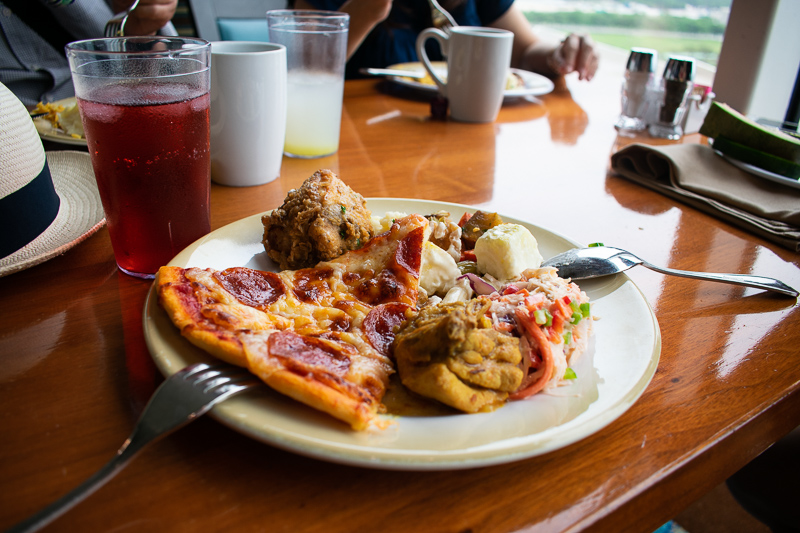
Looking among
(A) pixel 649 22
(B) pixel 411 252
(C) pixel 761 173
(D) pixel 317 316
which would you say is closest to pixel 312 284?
(D) pixel 317 316

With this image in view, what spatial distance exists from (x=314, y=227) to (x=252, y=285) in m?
0.20

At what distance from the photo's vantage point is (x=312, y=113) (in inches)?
78.1

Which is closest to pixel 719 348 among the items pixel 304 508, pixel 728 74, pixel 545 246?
pixel 545 246

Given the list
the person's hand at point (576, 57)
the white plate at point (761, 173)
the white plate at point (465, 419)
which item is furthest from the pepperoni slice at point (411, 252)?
the person's hand at point (576, 57)

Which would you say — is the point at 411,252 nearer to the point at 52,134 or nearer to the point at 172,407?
the point at 172,407

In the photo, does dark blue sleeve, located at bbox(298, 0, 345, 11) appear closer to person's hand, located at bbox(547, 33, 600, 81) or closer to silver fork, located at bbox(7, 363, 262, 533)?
person's hand, located at bbox(547, 33, 600, 81)

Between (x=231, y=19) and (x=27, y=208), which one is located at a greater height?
(x=231, y=19)

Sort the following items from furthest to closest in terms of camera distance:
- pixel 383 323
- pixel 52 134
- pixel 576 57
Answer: pixel 576 57
pixel 52 134
pixel 383 323

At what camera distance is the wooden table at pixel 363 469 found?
2.22 feet

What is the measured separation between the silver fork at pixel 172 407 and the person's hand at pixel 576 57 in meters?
3.18

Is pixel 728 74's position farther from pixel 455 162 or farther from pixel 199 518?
pixel 199 518

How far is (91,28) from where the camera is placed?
2881 millimetres

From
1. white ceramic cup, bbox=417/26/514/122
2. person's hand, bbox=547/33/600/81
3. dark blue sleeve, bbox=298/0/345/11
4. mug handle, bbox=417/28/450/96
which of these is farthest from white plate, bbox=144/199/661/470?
dark blue sleeve, bbox=298/0/345/11

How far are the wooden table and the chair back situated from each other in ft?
8.84
